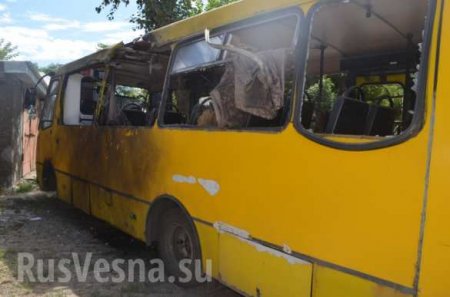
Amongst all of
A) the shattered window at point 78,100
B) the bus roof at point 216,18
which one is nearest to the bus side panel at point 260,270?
the bus roof at point 216,18

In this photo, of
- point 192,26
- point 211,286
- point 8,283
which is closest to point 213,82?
point 192,26

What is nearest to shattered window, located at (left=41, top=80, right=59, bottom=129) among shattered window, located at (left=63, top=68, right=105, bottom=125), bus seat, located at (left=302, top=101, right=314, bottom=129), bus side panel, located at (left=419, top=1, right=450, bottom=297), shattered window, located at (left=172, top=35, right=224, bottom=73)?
shattered window, located at (left=63, top=68, right=105, bottom=125)

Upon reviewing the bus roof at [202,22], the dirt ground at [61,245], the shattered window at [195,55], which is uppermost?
the bus roof at [202,22]

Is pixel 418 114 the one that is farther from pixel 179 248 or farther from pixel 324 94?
pixel 179 248

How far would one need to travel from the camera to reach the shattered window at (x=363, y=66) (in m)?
3.38

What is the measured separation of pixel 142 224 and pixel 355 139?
118 inches

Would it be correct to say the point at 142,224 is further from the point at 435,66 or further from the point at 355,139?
the point at 435,66

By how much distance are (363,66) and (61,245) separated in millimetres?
4344

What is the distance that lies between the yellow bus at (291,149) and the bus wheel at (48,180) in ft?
7.69

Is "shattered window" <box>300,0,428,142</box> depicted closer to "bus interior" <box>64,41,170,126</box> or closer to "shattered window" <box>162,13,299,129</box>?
"shattered window" <box>162,13,299,129</box>

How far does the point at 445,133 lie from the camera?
94.0 inches

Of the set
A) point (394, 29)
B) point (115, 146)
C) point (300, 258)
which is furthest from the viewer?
point (115, 146)

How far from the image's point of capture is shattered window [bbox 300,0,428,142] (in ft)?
11.1

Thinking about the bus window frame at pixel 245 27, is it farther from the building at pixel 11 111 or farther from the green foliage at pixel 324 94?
the building at pixel 11 111
